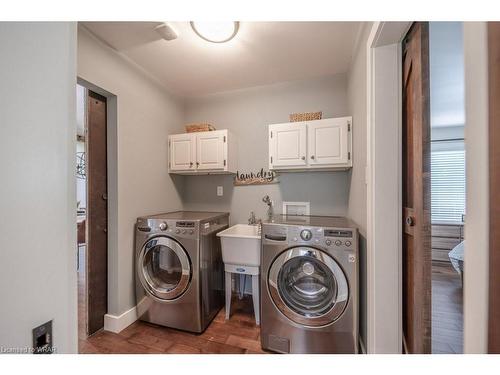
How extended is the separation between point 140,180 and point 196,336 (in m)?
1.51

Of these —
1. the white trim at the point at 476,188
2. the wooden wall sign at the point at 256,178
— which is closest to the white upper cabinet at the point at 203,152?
the wooden wall sign at the point at 256,178

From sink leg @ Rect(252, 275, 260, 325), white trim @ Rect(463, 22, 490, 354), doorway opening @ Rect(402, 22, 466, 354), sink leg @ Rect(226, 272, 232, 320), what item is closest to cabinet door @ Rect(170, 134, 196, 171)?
sink leg @ Rect(226, 272, 232, 320)

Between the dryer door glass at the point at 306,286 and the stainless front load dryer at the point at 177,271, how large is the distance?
2.34 feet

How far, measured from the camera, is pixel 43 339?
1.65 feet

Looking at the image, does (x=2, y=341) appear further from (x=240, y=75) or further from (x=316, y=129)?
(x=240, y=75)

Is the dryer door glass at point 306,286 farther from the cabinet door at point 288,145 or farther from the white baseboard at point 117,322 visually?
the white baseboard at point 117,322

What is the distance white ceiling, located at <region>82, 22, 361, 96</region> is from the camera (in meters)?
1.44

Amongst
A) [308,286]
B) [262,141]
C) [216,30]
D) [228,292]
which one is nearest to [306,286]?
[308,286]

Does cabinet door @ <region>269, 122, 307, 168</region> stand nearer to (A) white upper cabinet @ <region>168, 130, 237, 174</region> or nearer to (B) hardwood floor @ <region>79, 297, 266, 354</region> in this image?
(A) white upper cabinet @ <region>168, 130, 237, 174</region>
